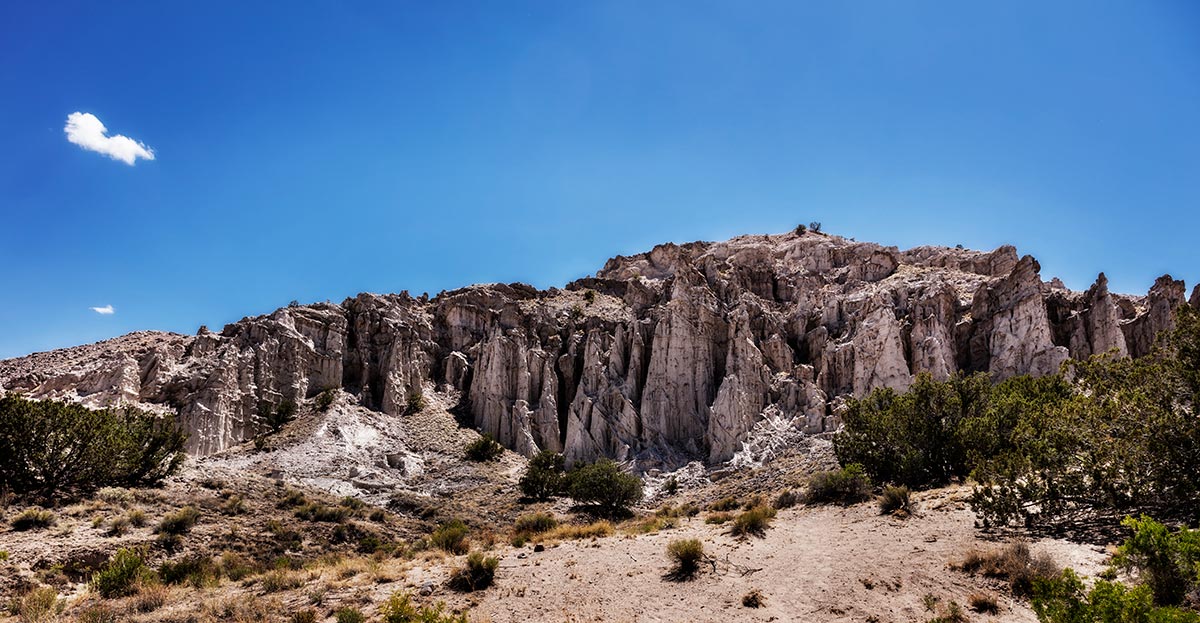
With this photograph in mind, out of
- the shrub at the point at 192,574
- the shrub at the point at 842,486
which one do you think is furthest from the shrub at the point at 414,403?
the shrub at the point at 842,486

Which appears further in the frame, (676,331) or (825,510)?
(676,331)

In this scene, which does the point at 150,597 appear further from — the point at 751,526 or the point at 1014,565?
the point at 1014,565

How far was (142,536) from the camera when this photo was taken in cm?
1844

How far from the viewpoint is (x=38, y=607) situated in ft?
35.6

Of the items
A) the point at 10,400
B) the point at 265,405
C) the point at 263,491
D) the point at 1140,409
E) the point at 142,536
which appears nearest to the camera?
the point at 1140,409

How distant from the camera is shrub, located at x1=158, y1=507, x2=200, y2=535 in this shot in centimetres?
1931

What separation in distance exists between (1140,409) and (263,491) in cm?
3107

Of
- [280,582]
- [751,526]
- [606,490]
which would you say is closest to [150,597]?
[280,582]

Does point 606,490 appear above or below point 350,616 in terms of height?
below

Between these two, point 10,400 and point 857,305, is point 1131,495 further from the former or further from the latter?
point 857,305

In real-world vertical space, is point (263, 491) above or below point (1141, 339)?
below

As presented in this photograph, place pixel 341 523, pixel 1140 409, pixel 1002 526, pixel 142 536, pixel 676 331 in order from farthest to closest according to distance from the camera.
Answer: pixel 676 331, pixel 341 523, pixel 142 536, pixel 1002 526, pixel 1140 409

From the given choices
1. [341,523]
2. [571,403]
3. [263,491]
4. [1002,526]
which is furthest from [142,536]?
[571,403]

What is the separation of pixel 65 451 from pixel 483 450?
21.7 metres
